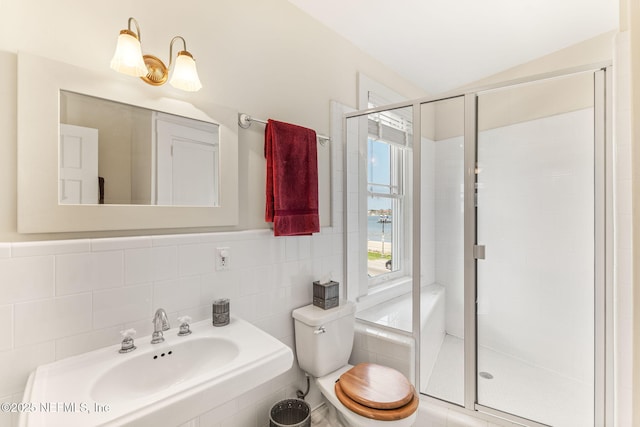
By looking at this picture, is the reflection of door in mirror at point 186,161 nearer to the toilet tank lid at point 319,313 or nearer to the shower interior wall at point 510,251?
the toilet tank lid at point 319,313

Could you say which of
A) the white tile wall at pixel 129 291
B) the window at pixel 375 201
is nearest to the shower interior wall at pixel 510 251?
the window at pixel 375 201

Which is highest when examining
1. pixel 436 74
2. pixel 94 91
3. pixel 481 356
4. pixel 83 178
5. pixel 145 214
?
pixel 436 74

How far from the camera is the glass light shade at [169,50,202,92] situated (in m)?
1.25

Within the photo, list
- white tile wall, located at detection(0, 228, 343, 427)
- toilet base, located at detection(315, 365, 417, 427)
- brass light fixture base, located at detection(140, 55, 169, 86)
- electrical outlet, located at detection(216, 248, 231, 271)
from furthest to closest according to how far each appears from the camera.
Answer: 1. electrical outlet, located at detection(216, 248, 231, 271)
2. toilet base, located at detection(315, 365, 417, 427)
3. brass light fixture base, located at detection(140, 55, 169, 86)
4. white tile wall, located at detection(0, 228, 343, 427)

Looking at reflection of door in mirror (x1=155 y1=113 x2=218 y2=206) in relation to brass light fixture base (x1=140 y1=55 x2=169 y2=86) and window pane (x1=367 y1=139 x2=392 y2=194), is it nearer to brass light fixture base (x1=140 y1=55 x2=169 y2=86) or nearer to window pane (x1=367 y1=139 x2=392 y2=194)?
brass light fixture base (x1=140 y1=55 x2=169 y2=86)

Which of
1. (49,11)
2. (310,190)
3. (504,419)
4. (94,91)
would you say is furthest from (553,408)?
(49,11)

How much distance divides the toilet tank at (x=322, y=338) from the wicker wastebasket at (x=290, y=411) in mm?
164

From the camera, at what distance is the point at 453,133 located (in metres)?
1.90

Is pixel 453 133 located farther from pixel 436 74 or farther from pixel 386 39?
pixel 436 74

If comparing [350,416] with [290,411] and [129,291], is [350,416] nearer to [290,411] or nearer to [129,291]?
[290,411]

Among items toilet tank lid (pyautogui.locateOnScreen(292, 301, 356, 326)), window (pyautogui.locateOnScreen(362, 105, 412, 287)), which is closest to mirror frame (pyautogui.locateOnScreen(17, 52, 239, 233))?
toilet tank lid (pyautogui.locateOnScreen(292, 301, 356, 326))

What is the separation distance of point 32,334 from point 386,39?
8.05ft

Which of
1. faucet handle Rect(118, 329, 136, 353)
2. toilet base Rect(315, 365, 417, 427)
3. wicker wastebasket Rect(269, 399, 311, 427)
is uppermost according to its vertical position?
faucet handle Rect(118, 329, 136, 353)

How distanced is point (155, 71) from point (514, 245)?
214cm
